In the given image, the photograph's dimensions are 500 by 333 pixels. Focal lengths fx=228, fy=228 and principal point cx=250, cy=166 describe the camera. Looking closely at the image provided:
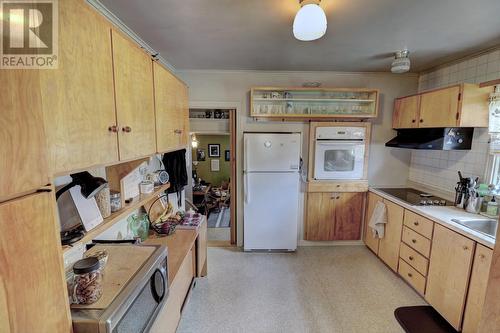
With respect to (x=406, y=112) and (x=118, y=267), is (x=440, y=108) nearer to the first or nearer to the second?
(x=406, y=112)

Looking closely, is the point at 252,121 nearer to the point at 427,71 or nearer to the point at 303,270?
the point at 303,270

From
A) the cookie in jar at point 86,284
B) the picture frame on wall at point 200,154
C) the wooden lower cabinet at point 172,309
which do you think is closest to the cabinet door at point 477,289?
the wooden lower cabinet at point 172,309

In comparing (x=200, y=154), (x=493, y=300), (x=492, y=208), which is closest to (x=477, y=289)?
(x=492, y=208)

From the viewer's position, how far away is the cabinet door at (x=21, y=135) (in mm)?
536

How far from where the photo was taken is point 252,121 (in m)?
3.17

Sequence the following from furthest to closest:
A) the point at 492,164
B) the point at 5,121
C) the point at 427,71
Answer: the point at 427,71, the point at 492,164, the point at 5,121

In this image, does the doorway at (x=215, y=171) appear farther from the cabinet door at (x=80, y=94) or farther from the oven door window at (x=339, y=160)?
the cabinet door at (x=80, y=94)

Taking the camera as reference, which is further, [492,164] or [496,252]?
[492,164]

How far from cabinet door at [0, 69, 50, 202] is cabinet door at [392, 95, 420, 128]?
3342 mm

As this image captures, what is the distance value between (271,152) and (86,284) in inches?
93.4

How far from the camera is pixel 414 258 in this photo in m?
2.37

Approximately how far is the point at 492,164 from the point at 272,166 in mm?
2211

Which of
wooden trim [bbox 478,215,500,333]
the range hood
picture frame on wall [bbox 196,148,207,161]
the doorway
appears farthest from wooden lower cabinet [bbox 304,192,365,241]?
picture frame on wall [bbox 196,148,207,161]

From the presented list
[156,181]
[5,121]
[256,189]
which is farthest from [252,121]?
[5,121]
